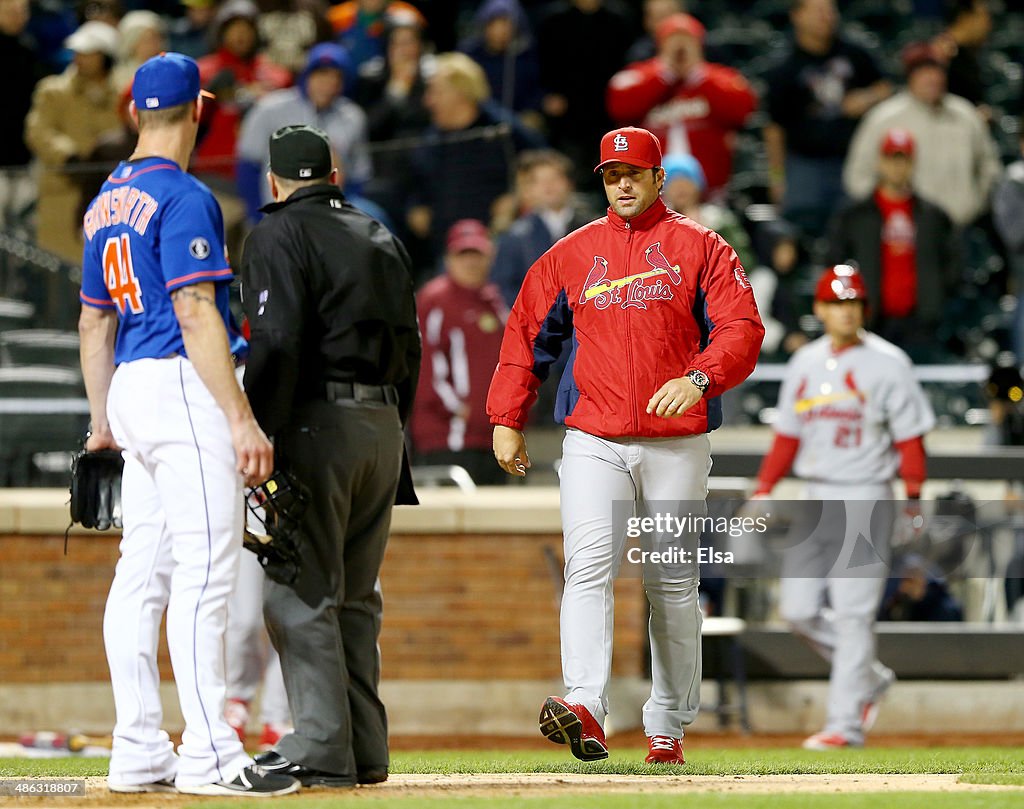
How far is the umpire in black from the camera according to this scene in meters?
5.51

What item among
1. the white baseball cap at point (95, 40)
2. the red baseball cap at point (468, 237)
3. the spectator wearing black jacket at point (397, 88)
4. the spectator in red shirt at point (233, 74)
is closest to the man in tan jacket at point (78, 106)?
the white baseball cap at point (95, 40)

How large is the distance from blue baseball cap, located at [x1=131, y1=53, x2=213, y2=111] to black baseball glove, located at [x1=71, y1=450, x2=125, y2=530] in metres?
1.16

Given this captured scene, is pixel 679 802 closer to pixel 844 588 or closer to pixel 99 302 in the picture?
pixel 99 302

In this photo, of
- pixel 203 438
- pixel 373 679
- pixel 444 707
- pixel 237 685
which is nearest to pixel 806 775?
pixel 373 679

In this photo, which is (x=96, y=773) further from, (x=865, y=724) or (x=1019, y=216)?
(x=1019, y=216)

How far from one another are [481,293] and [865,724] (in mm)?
3267

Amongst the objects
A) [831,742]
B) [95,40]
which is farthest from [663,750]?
[95,40]

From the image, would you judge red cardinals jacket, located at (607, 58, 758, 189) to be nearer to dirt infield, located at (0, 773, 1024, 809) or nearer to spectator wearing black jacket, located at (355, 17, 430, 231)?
spectator wearing black jacket, located at (355, 17, 430, 231)

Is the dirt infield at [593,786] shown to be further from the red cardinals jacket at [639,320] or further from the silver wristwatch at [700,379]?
the silver wristwatch at [700,379]

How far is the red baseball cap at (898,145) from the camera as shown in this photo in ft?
Answer: 39.5

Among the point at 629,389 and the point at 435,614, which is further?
the point at 435,614

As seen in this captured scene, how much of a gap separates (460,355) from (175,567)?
4.82m

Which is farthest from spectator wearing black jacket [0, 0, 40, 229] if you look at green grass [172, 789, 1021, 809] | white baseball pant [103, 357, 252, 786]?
green grass [172, 789, 1021, 809]

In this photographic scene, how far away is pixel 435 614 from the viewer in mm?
10281
